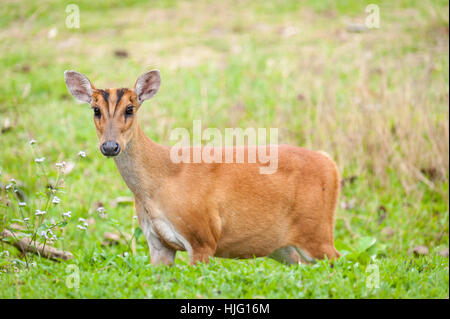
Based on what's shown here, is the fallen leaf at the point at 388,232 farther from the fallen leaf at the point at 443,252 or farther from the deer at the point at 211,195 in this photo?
the deer at the point at 211,195

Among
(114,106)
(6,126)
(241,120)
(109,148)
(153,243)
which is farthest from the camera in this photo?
(241,120)

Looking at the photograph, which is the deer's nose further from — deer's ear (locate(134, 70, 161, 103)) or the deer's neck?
deer's ear (locate(134, 70, 161, 103))

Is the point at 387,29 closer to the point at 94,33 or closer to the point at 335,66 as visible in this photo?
the point at 335,66

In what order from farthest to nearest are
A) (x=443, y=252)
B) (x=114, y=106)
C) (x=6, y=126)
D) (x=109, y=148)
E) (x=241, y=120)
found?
(x=241, y=120)
(x=6, y=126)
(x=443, y=252)
(x=114, y=106)
(x=109, y=148)

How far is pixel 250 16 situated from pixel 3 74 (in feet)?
20.6

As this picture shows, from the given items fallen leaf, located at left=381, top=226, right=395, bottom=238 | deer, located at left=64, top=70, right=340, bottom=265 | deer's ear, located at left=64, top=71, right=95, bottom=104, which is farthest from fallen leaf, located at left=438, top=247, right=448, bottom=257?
deer's ear, located at left=64, top=71, right=95, bottom=104

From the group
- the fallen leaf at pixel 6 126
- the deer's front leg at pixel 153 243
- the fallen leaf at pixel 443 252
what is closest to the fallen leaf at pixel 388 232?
the fallen leaf at pixel 443 252

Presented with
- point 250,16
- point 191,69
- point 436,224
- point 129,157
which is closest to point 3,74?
point 191,69

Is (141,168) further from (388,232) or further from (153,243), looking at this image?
(388,232)

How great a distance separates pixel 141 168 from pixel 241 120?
187 inches

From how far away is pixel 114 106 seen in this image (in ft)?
17.0

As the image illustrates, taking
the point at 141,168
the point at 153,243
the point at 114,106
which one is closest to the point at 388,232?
the point at 153,243

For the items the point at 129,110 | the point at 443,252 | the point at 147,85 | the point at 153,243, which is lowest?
the point at 443,252

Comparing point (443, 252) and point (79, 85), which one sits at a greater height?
point (79, 85)
